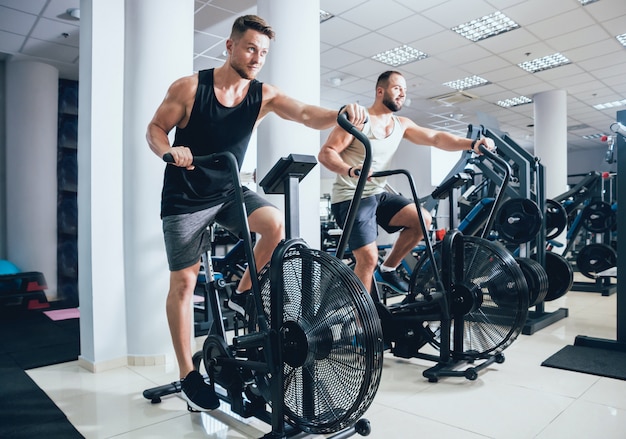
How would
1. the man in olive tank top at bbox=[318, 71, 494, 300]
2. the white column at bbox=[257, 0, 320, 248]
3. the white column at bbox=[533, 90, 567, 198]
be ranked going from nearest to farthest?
1. the man in olive tank top at bbox=[318, 71, 494, 300]
2. the white column at bbox=[257, 0, 320, 248]
3. the white column at bbox=[533, 90, 567, 198]

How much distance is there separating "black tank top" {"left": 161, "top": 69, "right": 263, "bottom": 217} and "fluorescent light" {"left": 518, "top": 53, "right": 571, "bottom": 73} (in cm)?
684

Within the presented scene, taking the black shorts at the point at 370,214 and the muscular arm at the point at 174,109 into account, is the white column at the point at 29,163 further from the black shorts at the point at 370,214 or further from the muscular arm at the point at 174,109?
the muscular arm at the point at 174,109

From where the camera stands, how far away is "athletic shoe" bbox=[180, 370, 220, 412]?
1.87m

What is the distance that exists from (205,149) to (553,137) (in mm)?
8861

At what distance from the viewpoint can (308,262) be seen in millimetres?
1560

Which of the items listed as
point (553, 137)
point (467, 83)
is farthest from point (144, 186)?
point (553, 137)

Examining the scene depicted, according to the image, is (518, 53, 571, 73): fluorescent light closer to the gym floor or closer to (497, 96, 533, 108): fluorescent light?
(497, 96, 533, 108): fluorescent light

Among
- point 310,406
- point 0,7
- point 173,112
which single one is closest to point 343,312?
point 310,406

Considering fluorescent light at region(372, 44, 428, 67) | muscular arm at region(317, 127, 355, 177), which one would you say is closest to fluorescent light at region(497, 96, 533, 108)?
fluorescent light at region(372, 44, 428, 67)

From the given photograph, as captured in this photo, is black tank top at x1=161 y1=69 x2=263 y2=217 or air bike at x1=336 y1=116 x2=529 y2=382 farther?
air bike at x1=336 y1=116 x2=529 y2=382

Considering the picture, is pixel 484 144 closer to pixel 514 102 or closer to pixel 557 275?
pixel 557 275

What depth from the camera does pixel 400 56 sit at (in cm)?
705

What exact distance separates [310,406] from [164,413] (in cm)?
91

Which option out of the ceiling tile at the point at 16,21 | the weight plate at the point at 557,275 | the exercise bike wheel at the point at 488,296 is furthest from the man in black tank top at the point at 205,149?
the ceiling tile at the point at 16,21
